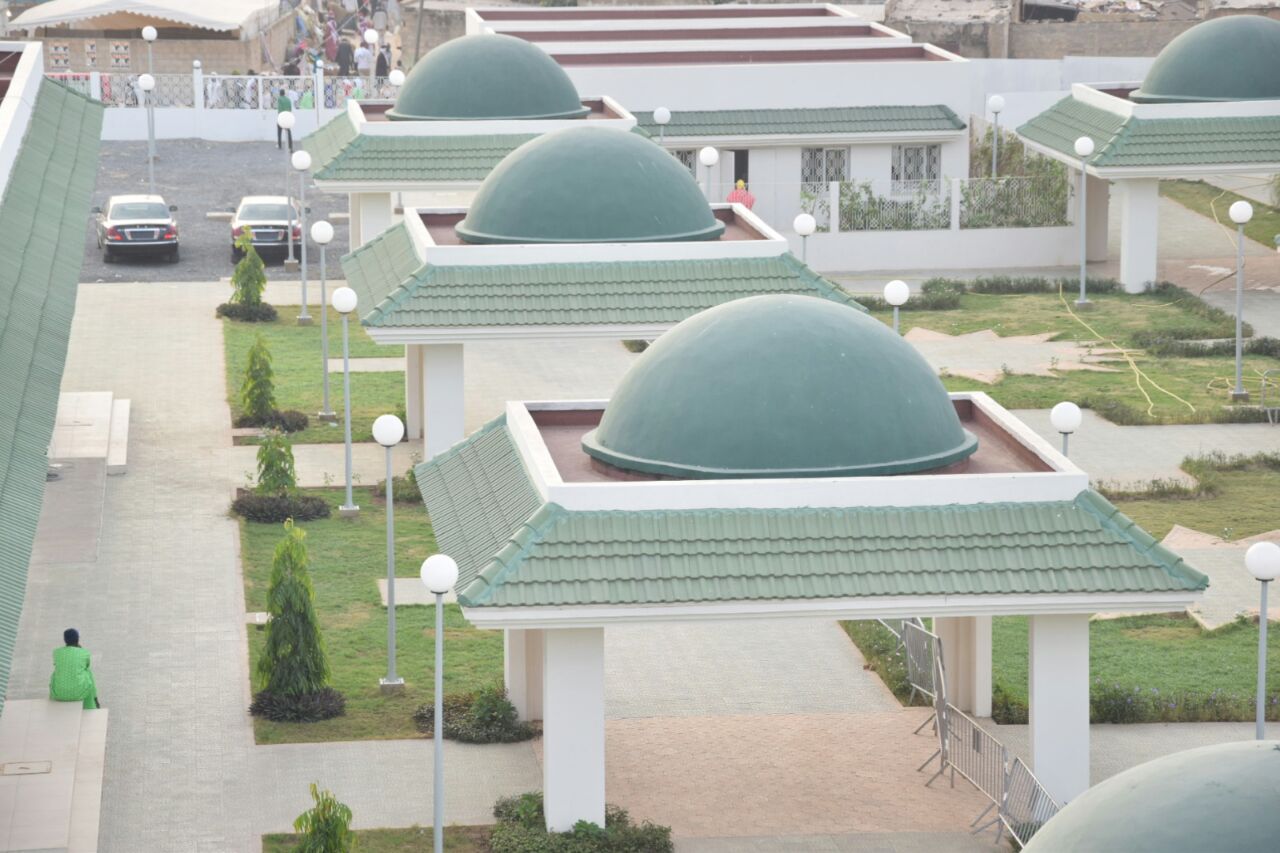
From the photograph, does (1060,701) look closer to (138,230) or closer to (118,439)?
(118,439)

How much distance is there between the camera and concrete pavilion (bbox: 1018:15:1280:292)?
37.6m

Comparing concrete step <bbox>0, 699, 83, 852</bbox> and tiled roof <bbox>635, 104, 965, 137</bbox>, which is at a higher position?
tiled roof <bbox>635, 104, 965, 137</bbox>

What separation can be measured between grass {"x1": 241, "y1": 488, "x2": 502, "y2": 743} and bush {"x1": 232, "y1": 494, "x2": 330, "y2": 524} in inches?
5.3

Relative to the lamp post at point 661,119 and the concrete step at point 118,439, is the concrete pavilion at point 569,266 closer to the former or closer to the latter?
the concrete step at point 118,439

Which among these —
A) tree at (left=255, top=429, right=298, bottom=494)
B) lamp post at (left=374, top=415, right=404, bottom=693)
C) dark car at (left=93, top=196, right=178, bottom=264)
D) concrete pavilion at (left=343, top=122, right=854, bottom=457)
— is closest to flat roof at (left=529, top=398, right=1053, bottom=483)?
lamp post at (left=374, top=415, right=404, bottom=693)

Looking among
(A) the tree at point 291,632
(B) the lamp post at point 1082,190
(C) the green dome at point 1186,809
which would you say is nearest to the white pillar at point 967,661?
(A) the tree at point 291,632

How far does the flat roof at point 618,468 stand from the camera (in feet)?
59.3

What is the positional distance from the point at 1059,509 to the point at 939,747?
9.19ft

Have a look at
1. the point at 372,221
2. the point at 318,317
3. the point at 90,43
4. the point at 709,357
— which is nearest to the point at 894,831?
the point at 709,357

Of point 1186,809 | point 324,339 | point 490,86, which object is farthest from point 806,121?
point 1186,809

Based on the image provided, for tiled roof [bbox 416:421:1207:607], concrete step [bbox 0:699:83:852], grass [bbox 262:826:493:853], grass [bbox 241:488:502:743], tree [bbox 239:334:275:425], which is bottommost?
grass [bbox 262:826:493:853]

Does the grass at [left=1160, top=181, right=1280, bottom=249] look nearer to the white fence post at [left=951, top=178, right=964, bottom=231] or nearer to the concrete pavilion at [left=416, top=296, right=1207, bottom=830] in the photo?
the white fence post at [left=951, top=178, right=964, bottom=231]

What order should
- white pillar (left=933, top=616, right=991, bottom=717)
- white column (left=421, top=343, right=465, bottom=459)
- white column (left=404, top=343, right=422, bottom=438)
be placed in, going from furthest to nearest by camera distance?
white column (left=404, top=343, right=422, bottom=438)
white column (left=421, top=343, right=465, bottom=459)
white pillar (left=933, top=616, right=991, bottom=717)

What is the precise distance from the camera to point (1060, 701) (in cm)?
1750
